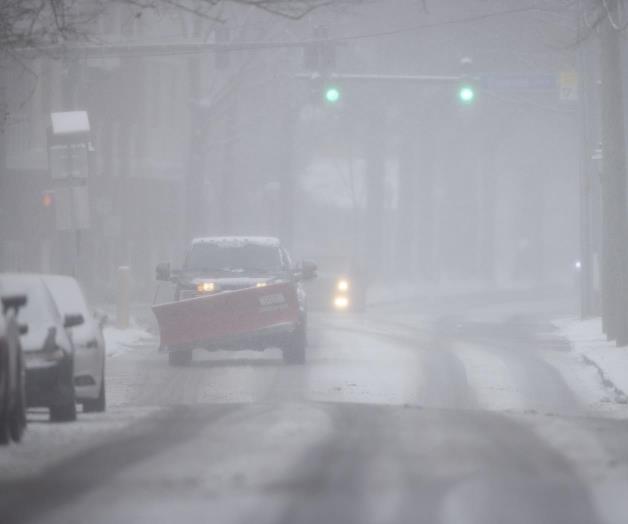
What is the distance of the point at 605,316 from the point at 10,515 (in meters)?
25.1

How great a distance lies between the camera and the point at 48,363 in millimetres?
15555

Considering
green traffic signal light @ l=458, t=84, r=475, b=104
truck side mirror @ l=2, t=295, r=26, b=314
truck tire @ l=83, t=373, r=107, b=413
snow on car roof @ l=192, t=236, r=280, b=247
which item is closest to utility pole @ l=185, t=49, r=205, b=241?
green traffic signal light @ l=458, t=84, r=475, b=104

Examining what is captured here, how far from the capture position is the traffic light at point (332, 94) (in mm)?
37531

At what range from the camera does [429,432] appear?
1478cm

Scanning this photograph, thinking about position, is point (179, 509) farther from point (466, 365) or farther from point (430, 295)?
point (430, 295)

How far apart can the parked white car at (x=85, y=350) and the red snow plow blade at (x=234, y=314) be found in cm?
747

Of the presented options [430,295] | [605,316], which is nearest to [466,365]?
[605,316]

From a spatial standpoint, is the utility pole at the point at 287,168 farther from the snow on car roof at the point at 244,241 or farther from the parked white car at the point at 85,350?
the parked white car at the point at 85,350

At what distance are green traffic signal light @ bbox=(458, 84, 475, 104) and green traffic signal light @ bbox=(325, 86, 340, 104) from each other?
9.35 feet

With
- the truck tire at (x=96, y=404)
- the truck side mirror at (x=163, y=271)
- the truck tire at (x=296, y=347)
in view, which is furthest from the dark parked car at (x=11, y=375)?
the truck side mirror at (x=163, y=271)

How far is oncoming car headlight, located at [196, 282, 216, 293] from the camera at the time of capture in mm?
27391

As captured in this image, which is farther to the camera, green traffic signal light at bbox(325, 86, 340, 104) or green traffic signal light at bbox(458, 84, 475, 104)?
green traffic signal light at bbox(458, 84, 475, 104)

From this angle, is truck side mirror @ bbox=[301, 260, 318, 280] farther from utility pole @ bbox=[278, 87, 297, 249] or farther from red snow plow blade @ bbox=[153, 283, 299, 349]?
utility pole @ bbox=[278, 87, 297, 249]

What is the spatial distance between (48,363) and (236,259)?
41.2ft
